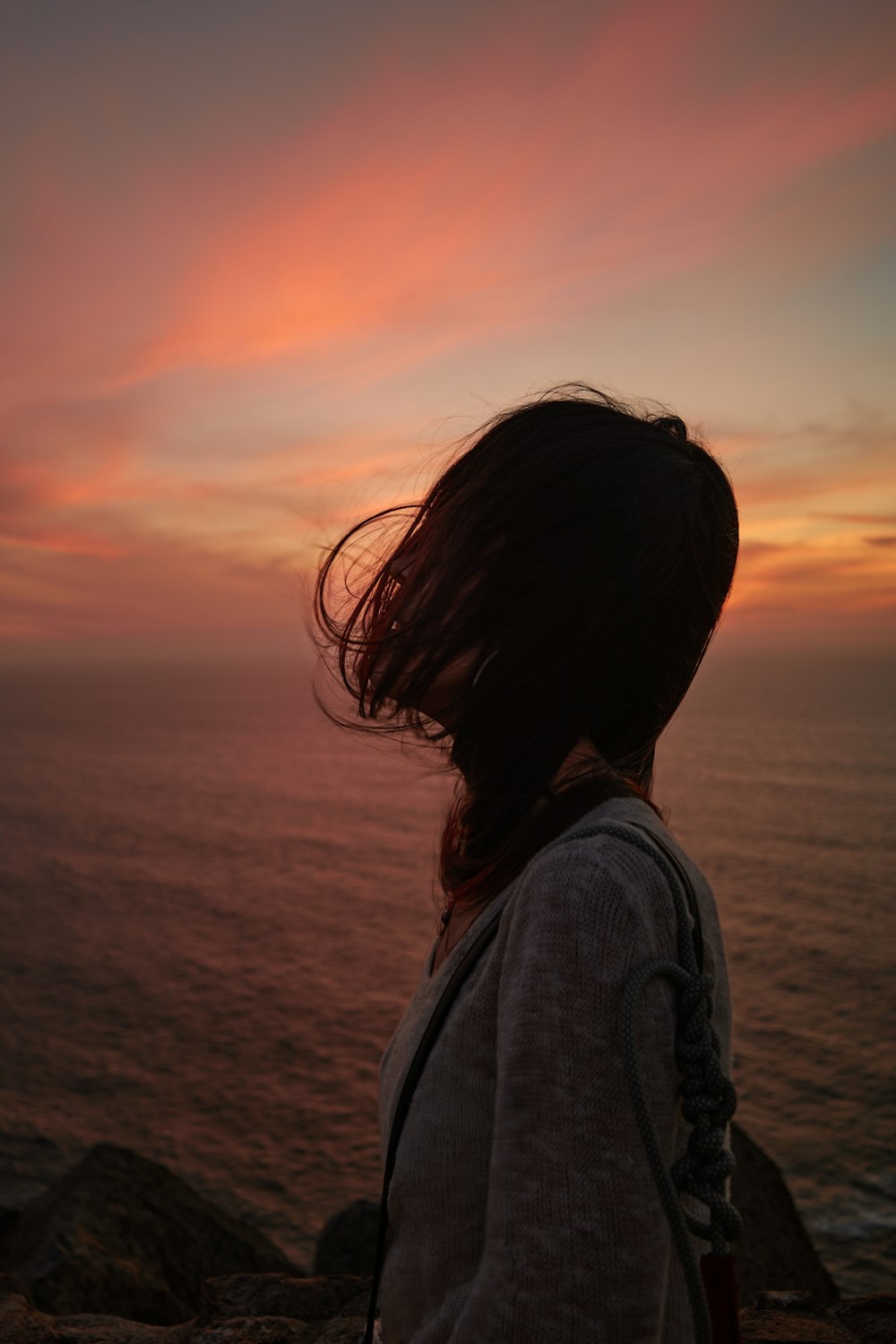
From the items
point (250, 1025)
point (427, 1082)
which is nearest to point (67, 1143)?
point (250, 1025)

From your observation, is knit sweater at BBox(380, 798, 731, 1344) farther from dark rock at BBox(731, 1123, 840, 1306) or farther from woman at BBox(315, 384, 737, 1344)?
dark rock at BBox(731, 1123, 840, 1306)

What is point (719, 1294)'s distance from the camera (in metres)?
1.28

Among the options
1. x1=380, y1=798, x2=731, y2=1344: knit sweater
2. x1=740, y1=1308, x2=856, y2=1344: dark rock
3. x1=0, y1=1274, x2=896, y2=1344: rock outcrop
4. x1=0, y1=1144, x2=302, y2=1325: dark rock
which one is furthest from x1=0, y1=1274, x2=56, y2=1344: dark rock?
x1=380, y1=798, x2=731, y2=1344: knit sweater

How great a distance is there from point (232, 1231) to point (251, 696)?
185 meters

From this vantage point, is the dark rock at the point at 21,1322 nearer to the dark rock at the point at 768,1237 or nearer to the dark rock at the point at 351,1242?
the dark rock at the point at 351,1242

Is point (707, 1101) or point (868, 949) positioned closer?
point (707, 1101)

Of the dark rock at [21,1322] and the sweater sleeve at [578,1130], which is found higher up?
the sweater sleeve at [578,1130]

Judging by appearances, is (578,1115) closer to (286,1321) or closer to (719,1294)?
(719,1294)

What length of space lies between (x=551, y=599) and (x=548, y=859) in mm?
460

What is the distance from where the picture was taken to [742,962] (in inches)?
1330

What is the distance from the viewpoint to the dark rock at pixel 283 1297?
4.17 meters

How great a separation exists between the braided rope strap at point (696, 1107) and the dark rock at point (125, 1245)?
6954 mm

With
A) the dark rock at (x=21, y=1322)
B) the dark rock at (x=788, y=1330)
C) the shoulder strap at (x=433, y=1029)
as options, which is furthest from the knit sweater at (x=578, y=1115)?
the dark rock at (x=21, y=1322)

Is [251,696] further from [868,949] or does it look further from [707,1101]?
[707,1101]
